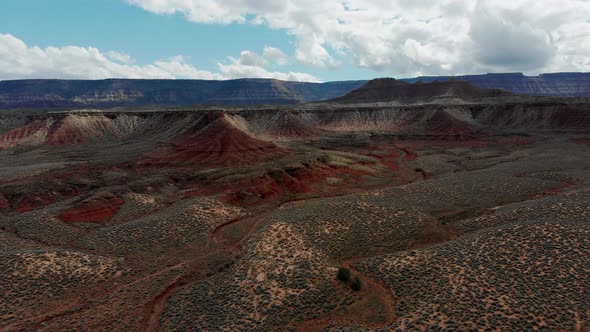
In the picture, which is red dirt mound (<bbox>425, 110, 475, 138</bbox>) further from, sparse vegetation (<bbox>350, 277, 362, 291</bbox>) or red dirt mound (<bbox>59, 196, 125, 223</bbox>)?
red dirt mound (<bbox>59, 196, 125, 223</bbox>)

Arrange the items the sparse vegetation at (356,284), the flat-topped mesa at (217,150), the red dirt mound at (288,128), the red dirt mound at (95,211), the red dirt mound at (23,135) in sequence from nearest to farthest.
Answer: the sparse vegetation at (356,284) → the red dirt mound at (95,211) → the flat-topped mesa at (217,150) → the red dirt mound at (23,135) → the red dirt mound at (288,128)

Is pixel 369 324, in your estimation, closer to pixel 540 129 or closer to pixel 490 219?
pixel 490 219

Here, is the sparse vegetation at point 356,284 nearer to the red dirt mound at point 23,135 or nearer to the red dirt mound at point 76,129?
the red dirt mound at point 76,129

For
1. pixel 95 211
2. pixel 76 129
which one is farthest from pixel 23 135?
pixel 95 211

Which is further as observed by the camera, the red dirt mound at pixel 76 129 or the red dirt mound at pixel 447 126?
the red dirt mound at pixel 447 126

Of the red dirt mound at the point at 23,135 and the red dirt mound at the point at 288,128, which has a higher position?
the red dirt mound at the point at 288,128

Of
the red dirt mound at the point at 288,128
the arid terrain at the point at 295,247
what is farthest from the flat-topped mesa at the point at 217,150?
the red dirt mound at the point at 288,128

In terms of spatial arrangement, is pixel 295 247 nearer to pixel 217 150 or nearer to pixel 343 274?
pixel 343 274
